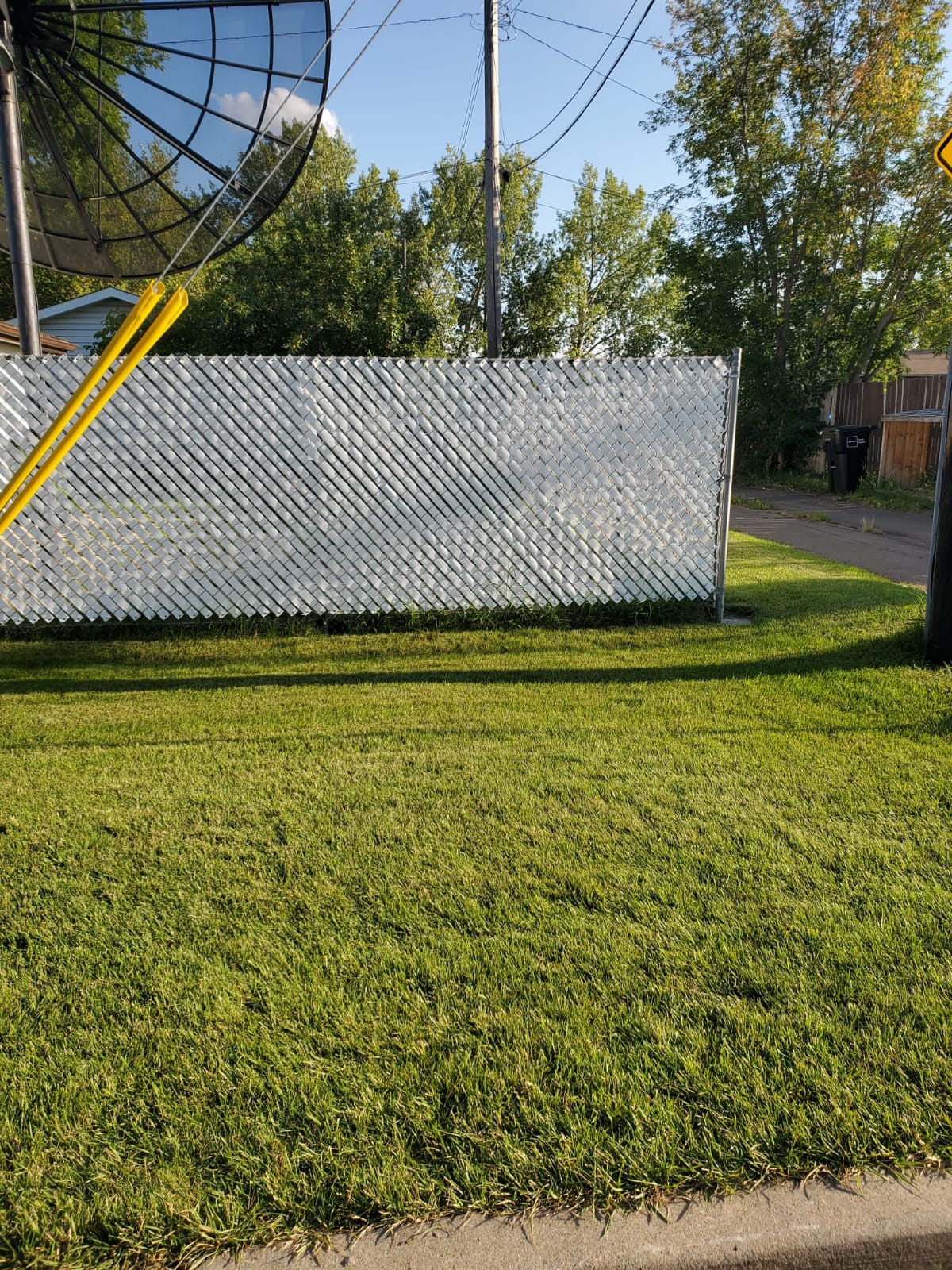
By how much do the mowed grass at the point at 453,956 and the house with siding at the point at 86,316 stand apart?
22550 mm

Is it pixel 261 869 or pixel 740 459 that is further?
pixel 740 459

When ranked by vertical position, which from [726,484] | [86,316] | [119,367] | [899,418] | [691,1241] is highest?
[86,316]

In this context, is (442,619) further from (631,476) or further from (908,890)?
(908,890)

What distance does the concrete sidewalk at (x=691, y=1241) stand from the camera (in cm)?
167

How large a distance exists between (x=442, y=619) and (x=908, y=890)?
456cm

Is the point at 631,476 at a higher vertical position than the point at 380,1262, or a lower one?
higher

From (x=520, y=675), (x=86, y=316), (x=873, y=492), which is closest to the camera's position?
(x=520, y=675)

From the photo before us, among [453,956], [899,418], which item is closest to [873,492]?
[899,418]

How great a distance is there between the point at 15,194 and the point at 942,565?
6804 mm

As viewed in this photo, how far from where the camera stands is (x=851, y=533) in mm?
12820

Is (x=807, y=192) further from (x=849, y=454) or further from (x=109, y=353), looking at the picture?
(x=109, y=353)

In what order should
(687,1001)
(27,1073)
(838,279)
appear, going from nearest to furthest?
(27,1073), (687,1001), (838,279)

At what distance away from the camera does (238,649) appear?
255 inches

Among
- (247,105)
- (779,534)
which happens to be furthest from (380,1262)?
(779,534)
